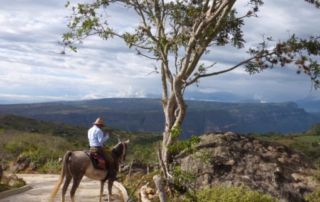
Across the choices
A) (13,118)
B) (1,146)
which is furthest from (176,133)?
(13,118)

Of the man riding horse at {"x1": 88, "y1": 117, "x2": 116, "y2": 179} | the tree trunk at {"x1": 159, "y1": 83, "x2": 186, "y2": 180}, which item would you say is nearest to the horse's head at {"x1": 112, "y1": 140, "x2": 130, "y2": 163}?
the man riding horse at {"x1": 88, "y1": 117, "x2": 116, "y2": 179}

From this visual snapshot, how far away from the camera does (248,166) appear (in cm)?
2073

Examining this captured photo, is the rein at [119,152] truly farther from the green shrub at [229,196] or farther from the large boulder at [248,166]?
the green shrub at [229,196]

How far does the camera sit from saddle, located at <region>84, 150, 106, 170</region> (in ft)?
63.9

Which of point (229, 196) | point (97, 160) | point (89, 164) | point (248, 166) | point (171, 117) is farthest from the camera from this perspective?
point (171, 117)

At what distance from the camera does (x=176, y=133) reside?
20328 millimetres

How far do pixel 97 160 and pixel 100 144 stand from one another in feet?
1.81

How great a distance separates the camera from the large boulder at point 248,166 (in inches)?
784

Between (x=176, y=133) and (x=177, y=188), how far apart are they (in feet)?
6.77

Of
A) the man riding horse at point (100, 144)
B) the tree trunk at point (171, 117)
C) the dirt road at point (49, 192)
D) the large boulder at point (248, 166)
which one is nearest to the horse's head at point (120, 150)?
the man riding horse at point (100, 144)

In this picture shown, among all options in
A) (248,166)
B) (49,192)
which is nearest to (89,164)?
(248,166)

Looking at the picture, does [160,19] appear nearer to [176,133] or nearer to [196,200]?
[176,133]

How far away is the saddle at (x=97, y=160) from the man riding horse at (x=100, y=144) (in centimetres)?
10

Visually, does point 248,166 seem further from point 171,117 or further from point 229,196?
point 229,196
